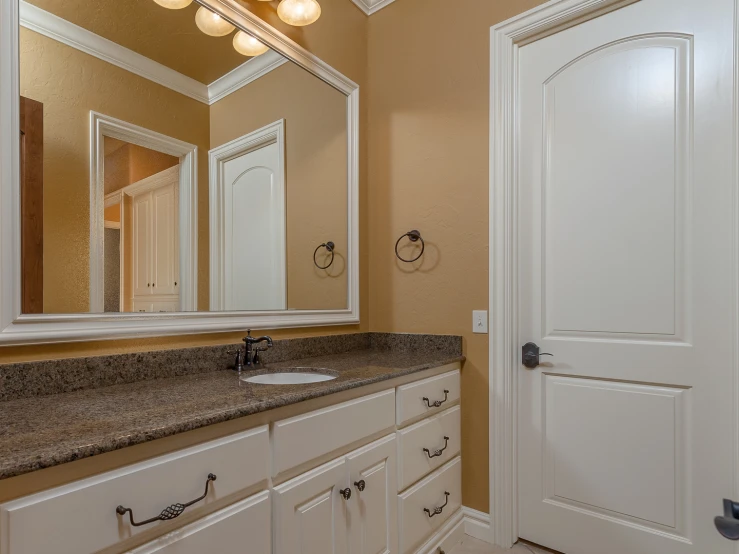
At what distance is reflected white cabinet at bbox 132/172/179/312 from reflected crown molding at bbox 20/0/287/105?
0.36 meters

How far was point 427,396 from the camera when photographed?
1.70m

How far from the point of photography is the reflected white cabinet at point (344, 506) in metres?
1.11

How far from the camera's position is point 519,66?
189 centimetres

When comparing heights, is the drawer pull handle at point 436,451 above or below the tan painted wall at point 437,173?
below

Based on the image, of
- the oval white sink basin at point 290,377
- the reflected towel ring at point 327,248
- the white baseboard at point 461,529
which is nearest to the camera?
the oval white sink basin at point 290,377

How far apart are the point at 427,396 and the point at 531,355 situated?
0.51 meters

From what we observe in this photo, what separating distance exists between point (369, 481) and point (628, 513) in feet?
3.47

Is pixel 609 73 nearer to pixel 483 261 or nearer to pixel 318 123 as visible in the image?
pixel 483 261

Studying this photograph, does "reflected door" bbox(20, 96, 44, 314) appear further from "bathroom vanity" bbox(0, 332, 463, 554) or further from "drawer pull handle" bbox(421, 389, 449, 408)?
"drawer pull handle" bbox(421, 389, 449, 408)

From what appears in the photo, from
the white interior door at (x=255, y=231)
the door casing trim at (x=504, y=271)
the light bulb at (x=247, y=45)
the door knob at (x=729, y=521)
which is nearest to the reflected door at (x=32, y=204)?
the white interior door at (x=255, y=231)

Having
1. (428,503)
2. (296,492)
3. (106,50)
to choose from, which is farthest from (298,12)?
(428,503)

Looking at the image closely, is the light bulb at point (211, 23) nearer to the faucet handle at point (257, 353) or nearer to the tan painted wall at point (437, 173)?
the tan painted wall at point (437, 173)

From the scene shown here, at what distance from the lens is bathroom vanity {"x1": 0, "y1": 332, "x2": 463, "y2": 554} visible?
736 millimetres

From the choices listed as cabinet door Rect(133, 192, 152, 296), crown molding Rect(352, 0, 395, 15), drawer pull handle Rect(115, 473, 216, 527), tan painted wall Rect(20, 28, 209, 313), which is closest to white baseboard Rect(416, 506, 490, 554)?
drawer pull handle Rect(115, 473, 216, 527)
